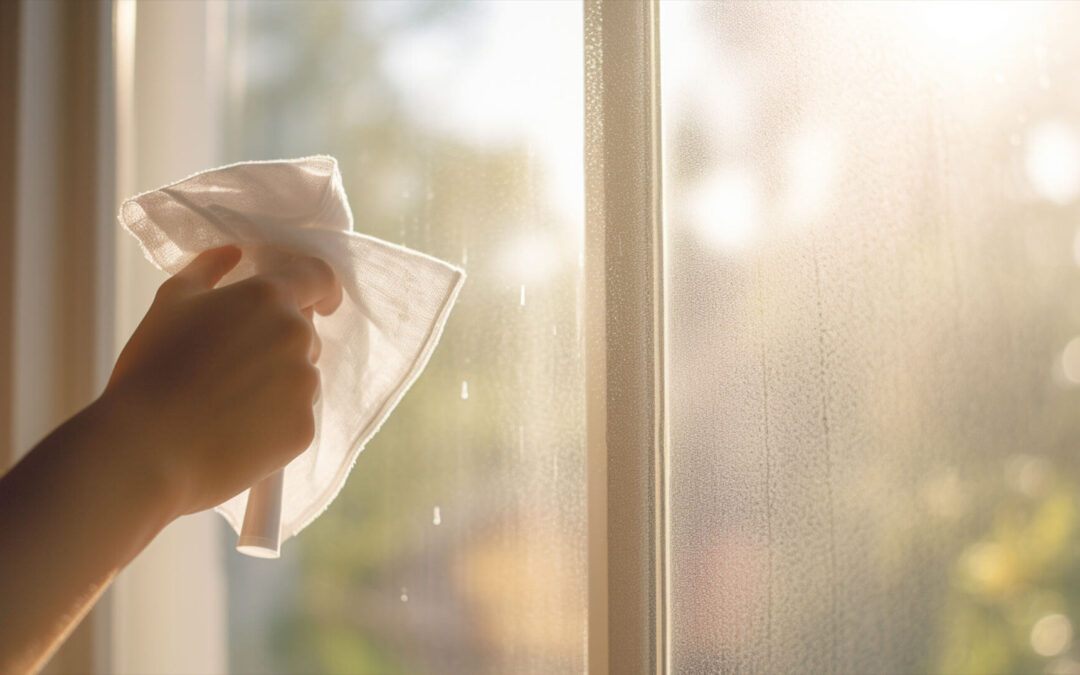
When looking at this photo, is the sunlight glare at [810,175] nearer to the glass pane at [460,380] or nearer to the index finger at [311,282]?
the glass pane at [460,380]

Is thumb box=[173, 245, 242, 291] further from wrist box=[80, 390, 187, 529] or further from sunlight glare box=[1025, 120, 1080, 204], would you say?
sunlight glare box=[1025, 120, 1080, 204]

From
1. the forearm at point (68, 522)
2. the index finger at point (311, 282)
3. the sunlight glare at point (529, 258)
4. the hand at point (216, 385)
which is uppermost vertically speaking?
the sunlight glare at point (529, 258)

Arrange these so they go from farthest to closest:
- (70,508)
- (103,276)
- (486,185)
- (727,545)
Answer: (103,276) < (486,185) < (727,545) < (70,508)

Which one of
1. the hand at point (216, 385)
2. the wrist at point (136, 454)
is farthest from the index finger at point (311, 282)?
the wrist at point (136, 454)

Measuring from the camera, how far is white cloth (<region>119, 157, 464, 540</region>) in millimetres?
552

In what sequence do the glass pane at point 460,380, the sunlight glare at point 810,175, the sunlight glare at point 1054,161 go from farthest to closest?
the glass pane at point 460,380, the sunlight glare at point 810,175, the sunlight glare at point 1054,161

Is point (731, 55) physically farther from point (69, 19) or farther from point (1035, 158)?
point (69, 19)

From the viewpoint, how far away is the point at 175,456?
18.4 inches

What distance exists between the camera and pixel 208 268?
0.54m

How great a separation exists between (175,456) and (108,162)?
0.58 meters

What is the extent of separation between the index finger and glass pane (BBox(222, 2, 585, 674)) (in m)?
0.19

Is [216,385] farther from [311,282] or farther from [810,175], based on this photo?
[810,175]

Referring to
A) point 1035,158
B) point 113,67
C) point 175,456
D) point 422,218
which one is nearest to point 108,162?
point 113,67

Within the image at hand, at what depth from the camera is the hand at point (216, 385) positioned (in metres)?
0.47
